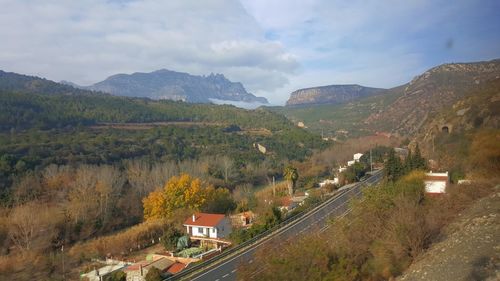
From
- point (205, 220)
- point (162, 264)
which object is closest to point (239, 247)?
point (162, 264)

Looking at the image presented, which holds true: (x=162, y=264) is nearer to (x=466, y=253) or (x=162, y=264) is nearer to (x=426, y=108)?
(x=466, y=253)

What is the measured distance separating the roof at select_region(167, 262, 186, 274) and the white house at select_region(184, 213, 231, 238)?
6.20 metres

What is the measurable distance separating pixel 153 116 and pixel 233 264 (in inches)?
3133

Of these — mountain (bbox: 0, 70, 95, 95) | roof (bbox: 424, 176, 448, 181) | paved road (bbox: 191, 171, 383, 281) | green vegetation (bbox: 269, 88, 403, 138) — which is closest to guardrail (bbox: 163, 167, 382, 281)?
paved road (bbox: 191, 171, 383, 281)

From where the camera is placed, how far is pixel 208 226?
31.2 metres

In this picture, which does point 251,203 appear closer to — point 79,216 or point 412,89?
point 79,216

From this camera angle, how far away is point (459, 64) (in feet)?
279

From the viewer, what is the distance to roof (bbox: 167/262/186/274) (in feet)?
79.7

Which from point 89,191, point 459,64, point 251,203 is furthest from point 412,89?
point 89,191

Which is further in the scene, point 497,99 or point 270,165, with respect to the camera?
point 270,165

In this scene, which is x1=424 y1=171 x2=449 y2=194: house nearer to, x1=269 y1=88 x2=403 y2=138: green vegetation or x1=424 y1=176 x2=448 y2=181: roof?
x1=424 y1=176 x2=448 y2=181: roof

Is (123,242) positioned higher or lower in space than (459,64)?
lower

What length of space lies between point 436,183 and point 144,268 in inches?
757

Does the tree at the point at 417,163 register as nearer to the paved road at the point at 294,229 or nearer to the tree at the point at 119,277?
the paved road at the point at 294,229
